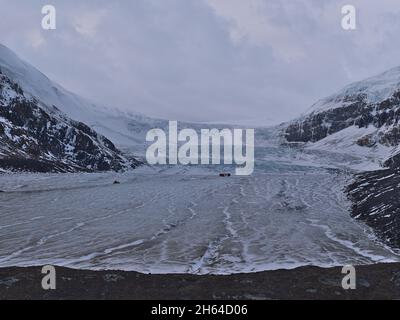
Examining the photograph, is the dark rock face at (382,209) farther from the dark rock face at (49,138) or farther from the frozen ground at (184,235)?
the dark rock face at (49,138)

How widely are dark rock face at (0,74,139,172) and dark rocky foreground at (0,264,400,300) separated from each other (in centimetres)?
10168

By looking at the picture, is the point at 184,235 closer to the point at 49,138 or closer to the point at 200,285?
the point at 200,285

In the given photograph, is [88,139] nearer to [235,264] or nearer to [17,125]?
[17,125]

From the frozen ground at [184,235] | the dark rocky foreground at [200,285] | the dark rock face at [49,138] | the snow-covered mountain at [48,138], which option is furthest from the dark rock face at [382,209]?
the snow-covered mountain at [48,138]

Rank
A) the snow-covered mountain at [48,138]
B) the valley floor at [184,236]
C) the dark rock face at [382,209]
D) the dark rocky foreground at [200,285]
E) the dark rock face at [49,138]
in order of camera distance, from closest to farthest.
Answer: the dark rocky foreground at [200,285] → the valley floor at [184,236] → the dark rock face at [382,209] → the dark rock face at [49,138] → the snow-covered mountain at [48,138]

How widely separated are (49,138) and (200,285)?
452 feet

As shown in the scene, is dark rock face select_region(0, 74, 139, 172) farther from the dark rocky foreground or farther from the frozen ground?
the dark rocky foreground

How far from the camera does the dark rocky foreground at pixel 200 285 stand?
10.5 meters

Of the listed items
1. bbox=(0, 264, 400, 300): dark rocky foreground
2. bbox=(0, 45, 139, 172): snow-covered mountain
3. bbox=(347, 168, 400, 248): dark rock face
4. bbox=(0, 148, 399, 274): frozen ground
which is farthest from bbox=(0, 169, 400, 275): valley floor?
bbox=(0, 45, 139, 172): snow-covered mountain

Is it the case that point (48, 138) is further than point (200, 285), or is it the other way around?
point (48, 138)

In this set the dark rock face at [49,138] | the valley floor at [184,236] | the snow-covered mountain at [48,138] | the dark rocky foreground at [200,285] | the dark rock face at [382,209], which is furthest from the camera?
the snow-covered mountain at [48,138]

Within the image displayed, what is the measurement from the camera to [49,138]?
141 metres

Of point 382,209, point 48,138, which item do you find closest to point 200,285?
point 382,209

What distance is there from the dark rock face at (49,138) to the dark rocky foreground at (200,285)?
4003 inches
